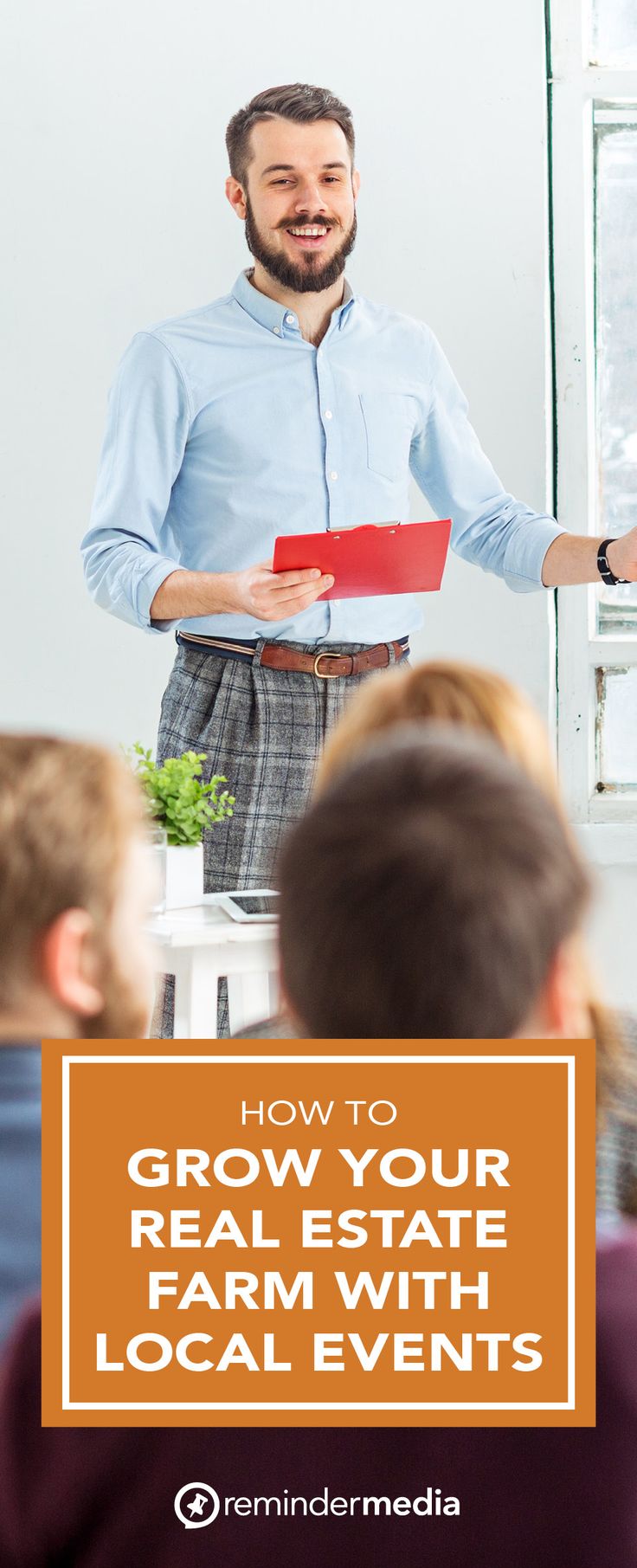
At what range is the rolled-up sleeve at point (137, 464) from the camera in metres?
2.44

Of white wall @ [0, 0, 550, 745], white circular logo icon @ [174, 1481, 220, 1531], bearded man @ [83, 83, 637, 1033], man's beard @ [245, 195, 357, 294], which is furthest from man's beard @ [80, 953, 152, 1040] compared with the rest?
white wall @ [0, 0, 550, 745]

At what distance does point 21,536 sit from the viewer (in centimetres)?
306

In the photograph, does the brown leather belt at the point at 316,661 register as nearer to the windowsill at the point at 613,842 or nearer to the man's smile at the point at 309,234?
the man's smile at the point at 309,234

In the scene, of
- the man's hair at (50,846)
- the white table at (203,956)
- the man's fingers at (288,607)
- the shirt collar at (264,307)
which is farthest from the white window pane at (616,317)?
the man's hair at (50,846)

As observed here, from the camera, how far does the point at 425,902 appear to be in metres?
0.55

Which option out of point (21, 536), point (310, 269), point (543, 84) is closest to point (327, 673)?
point (310, 269)

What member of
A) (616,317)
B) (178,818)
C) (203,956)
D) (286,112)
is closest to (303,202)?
(286,112)

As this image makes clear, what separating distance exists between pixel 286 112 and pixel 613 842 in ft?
4.94

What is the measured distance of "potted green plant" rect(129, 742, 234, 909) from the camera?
6.38 ft

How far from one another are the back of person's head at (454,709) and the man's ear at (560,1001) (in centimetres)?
54

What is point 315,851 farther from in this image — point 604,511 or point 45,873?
point 604,511

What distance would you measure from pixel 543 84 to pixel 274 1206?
2823 millimetres

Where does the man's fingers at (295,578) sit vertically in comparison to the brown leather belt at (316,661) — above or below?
above

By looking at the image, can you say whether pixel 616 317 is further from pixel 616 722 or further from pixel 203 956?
pixel 203 956
